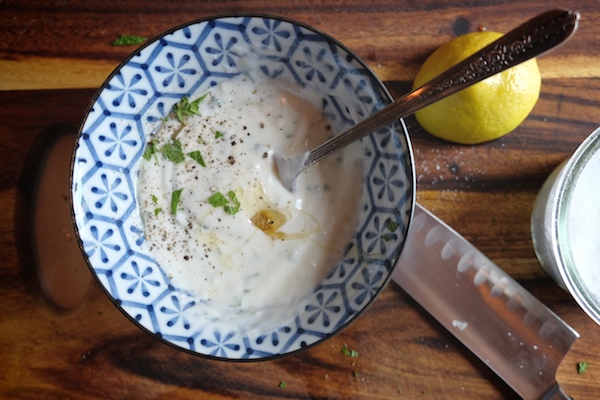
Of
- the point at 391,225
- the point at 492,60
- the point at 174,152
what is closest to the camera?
the point at 492,60

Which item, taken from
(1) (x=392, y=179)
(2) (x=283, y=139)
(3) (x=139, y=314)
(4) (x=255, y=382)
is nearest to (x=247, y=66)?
(2) (x=283, y=139)

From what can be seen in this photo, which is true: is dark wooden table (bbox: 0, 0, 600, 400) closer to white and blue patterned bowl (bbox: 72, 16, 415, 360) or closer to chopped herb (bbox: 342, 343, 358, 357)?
chopped herb (bbox: 342, 343, 358, 357)

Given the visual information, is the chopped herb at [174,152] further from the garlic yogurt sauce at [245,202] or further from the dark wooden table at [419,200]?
the dark wooden table at [419,200]

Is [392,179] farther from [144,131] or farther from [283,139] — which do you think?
[144,131]

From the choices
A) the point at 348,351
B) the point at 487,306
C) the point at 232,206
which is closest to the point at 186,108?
the point at 232,206

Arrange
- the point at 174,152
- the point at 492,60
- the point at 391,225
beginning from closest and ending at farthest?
the point at 492,60, the point at 391,225, the point at 174,152

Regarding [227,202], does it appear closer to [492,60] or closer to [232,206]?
[232,206]

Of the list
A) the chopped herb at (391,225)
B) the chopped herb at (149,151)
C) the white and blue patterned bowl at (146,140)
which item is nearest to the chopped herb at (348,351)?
the white and blue patterned bowl at (146,140)
